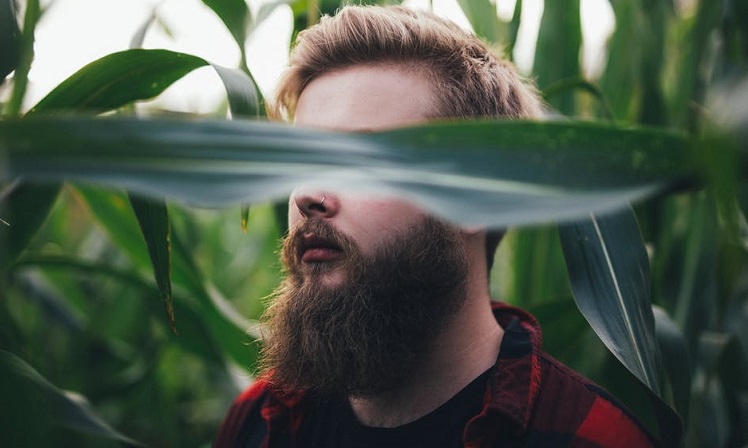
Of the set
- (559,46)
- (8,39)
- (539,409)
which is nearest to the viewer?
(8,39)

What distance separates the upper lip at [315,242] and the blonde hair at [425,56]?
0.58ft

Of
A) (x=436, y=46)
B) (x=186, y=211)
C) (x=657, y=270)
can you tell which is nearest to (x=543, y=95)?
(x=436, y=46)

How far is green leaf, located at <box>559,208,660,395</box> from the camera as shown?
51cm

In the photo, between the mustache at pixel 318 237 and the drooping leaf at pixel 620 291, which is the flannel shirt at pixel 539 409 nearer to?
the drooping leaf at pixel 620 291

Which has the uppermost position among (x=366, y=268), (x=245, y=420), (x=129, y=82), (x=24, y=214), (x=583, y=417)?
(x=129, y=82)

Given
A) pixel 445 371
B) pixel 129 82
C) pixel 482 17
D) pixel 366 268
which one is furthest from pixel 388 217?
pixel 482 17

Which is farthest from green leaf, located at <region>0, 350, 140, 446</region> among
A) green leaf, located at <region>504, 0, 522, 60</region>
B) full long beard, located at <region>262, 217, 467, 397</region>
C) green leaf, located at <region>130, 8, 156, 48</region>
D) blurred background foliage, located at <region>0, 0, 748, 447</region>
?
green leaf, located at <region>504, 0, 522, 60</region>

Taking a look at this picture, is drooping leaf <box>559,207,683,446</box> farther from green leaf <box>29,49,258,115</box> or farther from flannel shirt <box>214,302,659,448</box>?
green leaf <box>29,49,258,115</box>

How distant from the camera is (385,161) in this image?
0.77 ft

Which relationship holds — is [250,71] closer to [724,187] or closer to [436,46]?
[436,46]

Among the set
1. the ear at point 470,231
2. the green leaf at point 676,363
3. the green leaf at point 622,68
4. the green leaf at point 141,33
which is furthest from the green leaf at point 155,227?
the green leaf at point 622,68

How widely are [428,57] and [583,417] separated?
0.40 metres

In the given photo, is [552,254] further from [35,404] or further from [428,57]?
[35,404]

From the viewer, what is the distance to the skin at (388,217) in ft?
2.14
